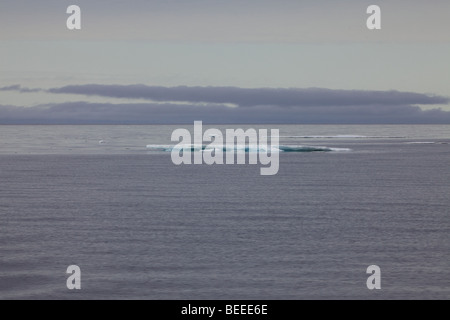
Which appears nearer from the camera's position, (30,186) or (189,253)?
(189,253)

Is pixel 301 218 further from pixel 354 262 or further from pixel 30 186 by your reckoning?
pixel 30 186
